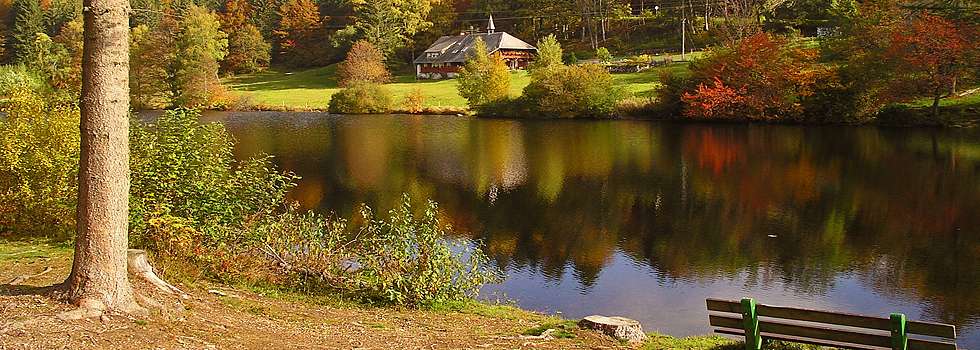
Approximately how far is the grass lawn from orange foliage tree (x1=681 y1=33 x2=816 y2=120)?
7.09m

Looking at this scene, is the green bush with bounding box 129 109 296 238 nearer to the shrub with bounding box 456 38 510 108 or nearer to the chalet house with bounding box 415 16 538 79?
the shrub with bounding box 456 38 510 108

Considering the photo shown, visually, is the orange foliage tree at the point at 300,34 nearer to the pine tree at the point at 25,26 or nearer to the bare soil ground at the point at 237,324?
the pine tree at the point at 25,26

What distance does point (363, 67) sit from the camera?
79.5 meters

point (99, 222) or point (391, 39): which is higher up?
point (391, 39)

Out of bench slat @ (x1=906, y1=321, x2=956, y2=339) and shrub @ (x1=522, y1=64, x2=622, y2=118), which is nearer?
bench slat @ (x1=906, y1=321, x2=956, y2=339)

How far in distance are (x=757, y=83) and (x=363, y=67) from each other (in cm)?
4028

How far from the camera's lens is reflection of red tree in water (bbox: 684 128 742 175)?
33250mm

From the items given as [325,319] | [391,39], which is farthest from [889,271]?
[391,39]

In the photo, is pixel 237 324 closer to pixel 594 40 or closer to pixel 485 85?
pixel 485 85

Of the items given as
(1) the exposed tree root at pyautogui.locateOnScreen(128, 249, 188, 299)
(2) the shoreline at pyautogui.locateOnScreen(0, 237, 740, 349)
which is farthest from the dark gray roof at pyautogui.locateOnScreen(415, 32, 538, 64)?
(1) the exposed tree root at pyautogui.locateOnScreen(128, 249, 188, 299)

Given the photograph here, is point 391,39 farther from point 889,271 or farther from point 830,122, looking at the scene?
point 889,271

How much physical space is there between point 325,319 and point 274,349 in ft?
6.90

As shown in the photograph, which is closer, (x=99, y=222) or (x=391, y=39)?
(x=99, y=222)

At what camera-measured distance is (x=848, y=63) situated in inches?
2036
